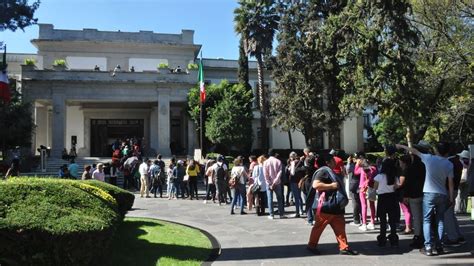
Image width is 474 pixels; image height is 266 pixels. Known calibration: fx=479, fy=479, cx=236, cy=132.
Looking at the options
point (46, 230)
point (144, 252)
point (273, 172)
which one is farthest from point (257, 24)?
point (46, 230)

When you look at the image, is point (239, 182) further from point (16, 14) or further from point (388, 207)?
point (16, 14)

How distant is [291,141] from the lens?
45.6 meters

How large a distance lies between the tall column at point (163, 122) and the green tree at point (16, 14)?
1255 centimetres

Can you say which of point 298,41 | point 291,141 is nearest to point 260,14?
point 298,41

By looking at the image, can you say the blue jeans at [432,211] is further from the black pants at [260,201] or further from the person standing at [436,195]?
the black pants at [260,201]

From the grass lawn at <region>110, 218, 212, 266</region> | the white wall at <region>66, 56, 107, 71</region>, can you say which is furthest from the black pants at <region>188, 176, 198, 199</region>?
the white wall at <region>66, 56, 107, 71</region>

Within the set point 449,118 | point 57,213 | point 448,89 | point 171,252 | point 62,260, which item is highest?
point 448,89

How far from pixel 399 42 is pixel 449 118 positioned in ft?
15.3

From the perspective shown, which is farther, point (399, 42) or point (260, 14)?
point (260, 14)

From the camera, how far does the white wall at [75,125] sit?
136 ft

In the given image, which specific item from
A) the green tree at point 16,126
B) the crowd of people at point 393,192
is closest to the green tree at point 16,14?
the green tree at point 16,126

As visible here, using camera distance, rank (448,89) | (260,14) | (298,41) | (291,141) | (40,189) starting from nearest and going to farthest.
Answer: (40,189)
(448,89)
(298,41)
(260,14)
(291,141)

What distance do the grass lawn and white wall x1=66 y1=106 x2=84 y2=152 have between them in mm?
32068

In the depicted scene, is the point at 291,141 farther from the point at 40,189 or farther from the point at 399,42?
the point at 40,189
